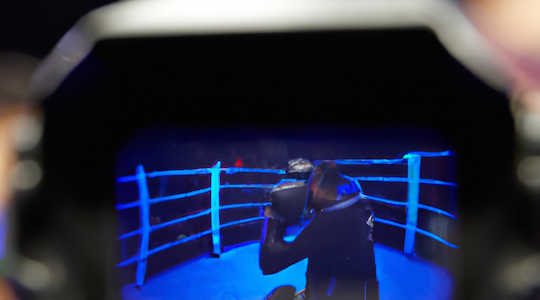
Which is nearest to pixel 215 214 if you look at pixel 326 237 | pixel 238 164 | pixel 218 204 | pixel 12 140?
pixel 218 204

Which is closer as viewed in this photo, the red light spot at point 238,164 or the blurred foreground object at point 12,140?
the blurred foreground object at point 12,140

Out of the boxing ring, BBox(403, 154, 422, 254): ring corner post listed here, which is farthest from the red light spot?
BBox(403, 154, 422, 254): ring corner post

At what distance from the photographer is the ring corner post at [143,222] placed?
0.69 meters

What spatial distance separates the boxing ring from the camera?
67 centimetres

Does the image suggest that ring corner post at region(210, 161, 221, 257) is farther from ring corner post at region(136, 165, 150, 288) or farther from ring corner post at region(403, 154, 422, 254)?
ring corner post at region(403, 154, 422, 254)

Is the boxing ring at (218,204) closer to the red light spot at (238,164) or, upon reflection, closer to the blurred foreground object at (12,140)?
the red light spot at (238,164)

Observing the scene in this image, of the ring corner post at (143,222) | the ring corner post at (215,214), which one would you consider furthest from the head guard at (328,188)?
the ring corner post at (143,222)

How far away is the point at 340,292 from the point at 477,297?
30 centimetres

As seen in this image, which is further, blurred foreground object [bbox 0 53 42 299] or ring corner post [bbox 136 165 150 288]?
ring corner post [bbox 136 165 150 288]

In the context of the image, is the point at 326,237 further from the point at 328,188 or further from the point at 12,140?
the point at 12,140

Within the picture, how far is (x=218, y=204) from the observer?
0.72 m

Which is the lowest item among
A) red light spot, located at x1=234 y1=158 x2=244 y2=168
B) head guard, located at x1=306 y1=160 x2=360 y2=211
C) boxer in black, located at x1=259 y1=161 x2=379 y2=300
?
boxer in black, located at x1=259 y1=161 x2=379 y2=300

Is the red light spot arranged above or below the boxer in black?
above

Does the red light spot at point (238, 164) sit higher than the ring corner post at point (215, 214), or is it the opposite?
the red light spot at point (238, 164)
